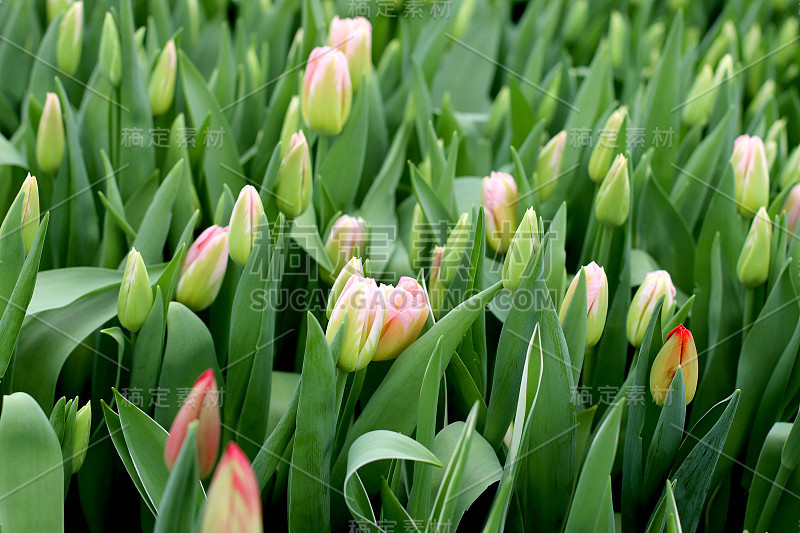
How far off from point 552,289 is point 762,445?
0.29 meters

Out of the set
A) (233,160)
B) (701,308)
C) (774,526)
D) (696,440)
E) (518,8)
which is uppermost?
(518,8)

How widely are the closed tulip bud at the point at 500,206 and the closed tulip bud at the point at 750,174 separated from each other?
29cm

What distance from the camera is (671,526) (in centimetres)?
56

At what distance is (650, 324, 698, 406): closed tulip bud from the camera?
643mm

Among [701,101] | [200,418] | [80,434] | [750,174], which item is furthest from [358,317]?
[701,101]

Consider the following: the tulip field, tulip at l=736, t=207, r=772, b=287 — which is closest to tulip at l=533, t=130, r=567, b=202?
the tulip field

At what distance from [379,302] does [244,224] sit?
0.67 feet

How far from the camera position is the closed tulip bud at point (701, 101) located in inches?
46.5

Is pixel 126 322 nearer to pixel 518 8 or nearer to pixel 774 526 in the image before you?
pixel 774 526

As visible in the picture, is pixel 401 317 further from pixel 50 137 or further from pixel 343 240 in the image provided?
pixel 50 137

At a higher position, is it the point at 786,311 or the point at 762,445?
the point at 786,311

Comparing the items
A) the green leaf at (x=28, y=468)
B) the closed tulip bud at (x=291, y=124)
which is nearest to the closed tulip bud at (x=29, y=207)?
the green leaf at (x=28, y=468)

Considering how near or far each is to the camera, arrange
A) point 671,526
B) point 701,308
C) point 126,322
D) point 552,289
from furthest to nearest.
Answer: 1. point 701,308
2. point 552,289
3. point 126,322
4. point 671,526

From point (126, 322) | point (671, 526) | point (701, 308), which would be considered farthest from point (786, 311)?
point (126, 322)
